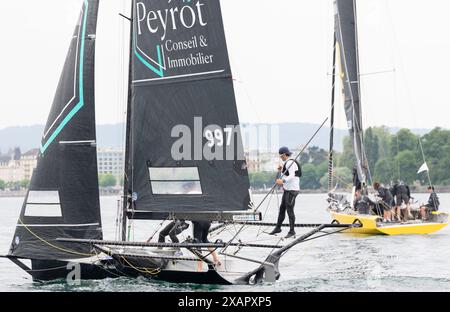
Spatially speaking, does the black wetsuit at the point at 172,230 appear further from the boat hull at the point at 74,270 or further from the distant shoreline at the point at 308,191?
the distant shoreline at the point at 308,191

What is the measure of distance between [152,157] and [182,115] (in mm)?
1100

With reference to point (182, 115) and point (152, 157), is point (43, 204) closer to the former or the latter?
point (152, 157)

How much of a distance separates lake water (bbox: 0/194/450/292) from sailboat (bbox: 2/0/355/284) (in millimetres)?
365

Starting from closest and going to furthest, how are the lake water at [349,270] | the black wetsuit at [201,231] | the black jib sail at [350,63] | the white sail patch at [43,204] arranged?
1. the lake water at [349,270]
2. the black wetsuit at [201,231]
3. the white sail patch at [43,204]
4. the black jib sail at [350,63]

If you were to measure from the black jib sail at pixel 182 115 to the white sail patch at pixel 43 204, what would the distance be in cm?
154

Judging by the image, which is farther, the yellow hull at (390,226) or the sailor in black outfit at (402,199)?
the sailor in black outfit at (402,199)

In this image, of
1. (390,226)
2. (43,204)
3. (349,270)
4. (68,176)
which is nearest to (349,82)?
(390,226)

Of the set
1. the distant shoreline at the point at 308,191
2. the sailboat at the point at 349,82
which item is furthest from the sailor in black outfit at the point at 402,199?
the distant shoreline at the point at 308,191

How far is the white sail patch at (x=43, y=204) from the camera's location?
63.0 ft

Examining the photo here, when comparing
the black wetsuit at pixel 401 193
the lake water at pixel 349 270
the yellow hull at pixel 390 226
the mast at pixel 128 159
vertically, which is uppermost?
the mast at pixel 128 159

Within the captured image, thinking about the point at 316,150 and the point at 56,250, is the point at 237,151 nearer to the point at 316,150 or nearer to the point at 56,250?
the point at 56,250

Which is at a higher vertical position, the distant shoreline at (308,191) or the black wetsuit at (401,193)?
the black wetsuit at (401,193)
